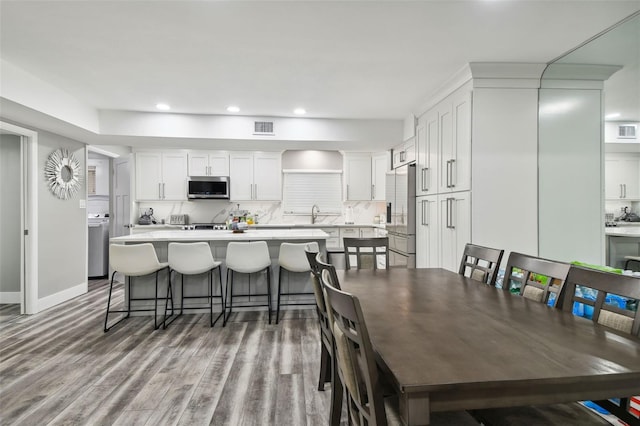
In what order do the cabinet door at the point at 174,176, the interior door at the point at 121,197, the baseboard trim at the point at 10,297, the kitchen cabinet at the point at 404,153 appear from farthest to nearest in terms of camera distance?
1. the cabinet door at the point at 174,176
2. the interior door at the point at 121,197
3. the kitchen cabinet at the point at 404,153
4. the baseboard trim at the point at 10,297

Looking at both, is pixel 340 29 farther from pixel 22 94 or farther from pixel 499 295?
pixel 22 94

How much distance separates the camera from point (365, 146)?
505 centimetres

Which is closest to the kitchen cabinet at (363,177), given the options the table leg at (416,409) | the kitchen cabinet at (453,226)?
the kitchen cabinet at (453,226)

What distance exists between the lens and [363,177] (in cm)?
630

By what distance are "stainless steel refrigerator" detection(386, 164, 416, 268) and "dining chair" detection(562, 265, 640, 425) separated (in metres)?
2.70

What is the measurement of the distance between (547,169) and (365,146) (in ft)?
8.58

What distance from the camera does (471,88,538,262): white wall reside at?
116 inches

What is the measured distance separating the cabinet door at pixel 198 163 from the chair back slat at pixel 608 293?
19.0 ft

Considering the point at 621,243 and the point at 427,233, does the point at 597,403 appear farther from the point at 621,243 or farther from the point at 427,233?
the point at 427,233

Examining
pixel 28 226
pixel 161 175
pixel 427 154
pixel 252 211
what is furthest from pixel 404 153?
pixel 28 226

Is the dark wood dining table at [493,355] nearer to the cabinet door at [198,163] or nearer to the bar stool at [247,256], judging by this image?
the bar stool at [247,256]

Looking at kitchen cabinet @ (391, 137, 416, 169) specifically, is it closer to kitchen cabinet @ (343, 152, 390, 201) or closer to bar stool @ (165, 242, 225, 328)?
kitchen cabinet @ (343, 152, 390, 201)

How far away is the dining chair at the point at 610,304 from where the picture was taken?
1113 millimetres

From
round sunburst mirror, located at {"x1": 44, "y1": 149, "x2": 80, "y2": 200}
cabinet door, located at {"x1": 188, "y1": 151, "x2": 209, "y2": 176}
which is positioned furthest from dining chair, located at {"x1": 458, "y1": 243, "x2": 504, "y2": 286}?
cabinet door, located at {"x1": 188, "y1": 151, "x2": 209, "y2": 176}
